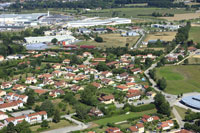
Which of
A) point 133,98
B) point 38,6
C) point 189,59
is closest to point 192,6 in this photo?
point 38,6

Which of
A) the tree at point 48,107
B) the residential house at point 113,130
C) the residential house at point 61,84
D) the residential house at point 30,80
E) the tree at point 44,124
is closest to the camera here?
the residential house at point 113,130

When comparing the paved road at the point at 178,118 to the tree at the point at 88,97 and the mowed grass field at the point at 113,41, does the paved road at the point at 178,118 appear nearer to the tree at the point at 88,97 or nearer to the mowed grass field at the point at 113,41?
the tree at the point at 88,97

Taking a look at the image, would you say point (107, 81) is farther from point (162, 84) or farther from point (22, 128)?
point (22, 128)

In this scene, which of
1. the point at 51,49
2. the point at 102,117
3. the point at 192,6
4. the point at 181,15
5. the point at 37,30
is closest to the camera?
the point at 102,117

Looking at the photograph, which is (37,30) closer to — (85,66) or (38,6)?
(85,66)

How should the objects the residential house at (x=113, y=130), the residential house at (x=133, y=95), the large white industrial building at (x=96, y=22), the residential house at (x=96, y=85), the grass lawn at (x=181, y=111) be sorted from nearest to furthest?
the residential house at (x=113, y=130), the grass lawn at (x=181, y=111), the residential house at (x=133, y=95), the residential house at (x=96, y=85), the large white industrial building at (x=96, y=22)

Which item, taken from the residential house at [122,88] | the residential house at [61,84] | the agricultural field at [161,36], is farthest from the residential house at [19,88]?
the agricultural field at [161,36]
